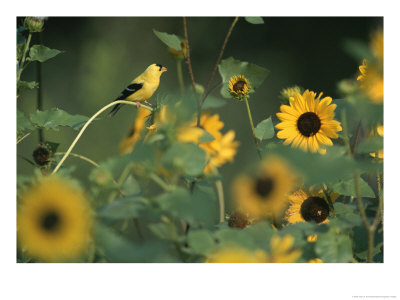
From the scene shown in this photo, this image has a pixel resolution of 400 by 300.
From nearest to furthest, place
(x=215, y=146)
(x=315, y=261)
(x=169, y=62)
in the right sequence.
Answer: (x=315, y=261), (x=215, y=146), (x=169, y=62)

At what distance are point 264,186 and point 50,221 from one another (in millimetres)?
227

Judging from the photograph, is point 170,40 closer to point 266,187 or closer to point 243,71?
point 243,71

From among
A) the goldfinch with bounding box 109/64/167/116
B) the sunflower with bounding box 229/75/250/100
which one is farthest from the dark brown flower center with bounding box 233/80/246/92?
the goldfinch with bounding box 109/64/167/116

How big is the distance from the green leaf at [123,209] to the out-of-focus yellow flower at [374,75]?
0.27 meters

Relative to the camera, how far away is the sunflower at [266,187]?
521 mm

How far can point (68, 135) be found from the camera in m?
1.03

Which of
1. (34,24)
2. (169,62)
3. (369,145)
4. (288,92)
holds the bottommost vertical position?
(369,145)

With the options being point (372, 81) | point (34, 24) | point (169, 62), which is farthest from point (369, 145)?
point (169, 62)

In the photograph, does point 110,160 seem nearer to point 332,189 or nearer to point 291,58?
point 332,189

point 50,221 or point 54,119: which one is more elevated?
point 54,119

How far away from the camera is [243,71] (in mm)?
672

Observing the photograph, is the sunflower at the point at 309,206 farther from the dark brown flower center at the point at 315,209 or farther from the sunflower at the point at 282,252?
the sunflower at the point at 282,252
